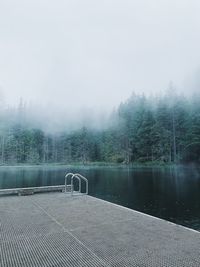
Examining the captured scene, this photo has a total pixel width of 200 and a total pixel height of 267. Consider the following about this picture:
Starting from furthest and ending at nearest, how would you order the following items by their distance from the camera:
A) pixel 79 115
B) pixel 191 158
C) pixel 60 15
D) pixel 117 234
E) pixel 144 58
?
pixel 79 115
pixel 144 58
pixel 191 158
pixel 60 15
pixel 117 234

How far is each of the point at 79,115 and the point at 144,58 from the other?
86.3 feet

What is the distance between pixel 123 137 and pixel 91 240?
128 ft

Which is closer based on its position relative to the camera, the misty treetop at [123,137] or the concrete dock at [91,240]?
the concrete dock at [91,240]

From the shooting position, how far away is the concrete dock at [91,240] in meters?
2.52

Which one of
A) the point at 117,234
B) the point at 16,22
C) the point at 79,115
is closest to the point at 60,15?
the point at 16,22

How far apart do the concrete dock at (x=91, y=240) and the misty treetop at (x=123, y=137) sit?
3025 cm

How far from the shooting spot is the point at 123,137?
41906 millimetres

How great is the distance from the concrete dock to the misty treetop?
1191 inches

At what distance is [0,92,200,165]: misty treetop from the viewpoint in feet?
115

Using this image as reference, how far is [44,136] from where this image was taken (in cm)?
5341

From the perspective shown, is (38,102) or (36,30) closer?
(36,30)

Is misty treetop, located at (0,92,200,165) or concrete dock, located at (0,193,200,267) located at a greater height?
misty treetop, located at (0,92,200,165)

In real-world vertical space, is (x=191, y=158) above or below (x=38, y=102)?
below

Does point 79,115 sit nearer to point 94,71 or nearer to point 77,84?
point 77,84
